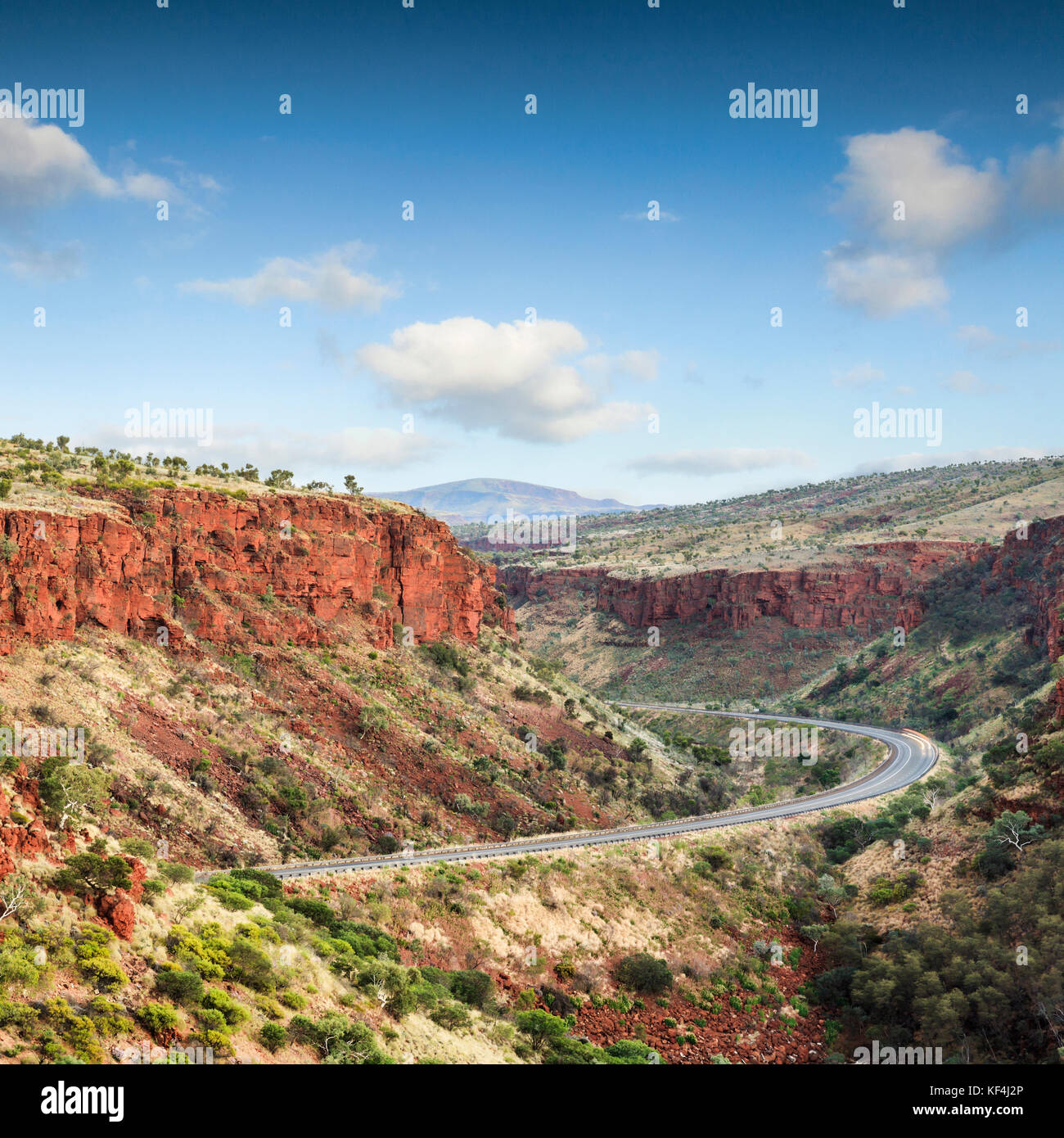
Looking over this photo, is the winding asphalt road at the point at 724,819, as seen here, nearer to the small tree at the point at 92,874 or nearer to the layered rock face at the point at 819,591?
the small tree at the point at 92,874

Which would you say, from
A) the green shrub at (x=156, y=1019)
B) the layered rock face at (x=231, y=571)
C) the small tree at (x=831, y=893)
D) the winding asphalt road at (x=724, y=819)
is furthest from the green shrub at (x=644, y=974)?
the layered rock face at (x=231, y=571)

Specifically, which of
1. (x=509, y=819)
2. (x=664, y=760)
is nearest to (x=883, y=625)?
(x=664, y=760)

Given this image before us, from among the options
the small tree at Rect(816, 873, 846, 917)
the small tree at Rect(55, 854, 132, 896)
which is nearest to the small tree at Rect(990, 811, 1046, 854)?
the small tree at Rect(816, 873, 846, 917)

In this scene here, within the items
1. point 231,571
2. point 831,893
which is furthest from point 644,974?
point 231,571

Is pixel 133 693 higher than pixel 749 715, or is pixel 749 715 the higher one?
pixel 133 693
